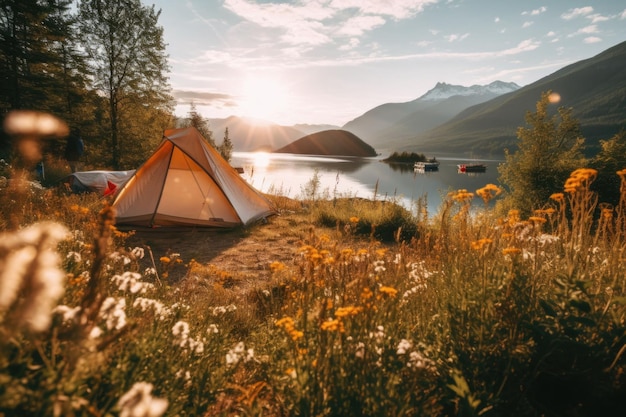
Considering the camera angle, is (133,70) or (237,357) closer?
(237,357)

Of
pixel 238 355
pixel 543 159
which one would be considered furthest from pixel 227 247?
pixel 543 159

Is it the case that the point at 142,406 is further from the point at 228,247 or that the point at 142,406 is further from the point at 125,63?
the point at 125,63

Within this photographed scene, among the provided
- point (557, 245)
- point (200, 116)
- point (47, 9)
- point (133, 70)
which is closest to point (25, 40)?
point (47, 9)

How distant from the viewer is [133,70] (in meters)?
23.2

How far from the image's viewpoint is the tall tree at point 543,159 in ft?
56.3

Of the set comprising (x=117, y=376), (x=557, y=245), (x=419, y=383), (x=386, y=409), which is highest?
(x=557, y=245)

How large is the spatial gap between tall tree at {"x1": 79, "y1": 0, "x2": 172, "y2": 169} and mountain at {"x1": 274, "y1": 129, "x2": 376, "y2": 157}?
132 m

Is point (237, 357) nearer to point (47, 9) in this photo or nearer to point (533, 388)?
point (533, 388)

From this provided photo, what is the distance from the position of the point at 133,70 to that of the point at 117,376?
87.0ft

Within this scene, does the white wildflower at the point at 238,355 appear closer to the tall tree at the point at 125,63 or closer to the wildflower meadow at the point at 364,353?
the wildflower meadow at the point at 364,353

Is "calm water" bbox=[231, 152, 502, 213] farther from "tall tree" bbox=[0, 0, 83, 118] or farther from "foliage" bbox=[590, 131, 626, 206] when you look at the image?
"tall tree" bbox=[0, 0, 83, 118]

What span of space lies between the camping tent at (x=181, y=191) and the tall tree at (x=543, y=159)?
600 inches

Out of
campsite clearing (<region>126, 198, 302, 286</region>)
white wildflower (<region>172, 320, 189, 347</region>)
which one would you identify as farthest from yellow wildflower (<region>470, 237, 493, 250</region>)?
campsite clearing (<region>126, 198, 302, 286</region>)

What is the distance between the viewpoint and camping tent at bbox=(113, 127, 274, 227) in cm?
966
